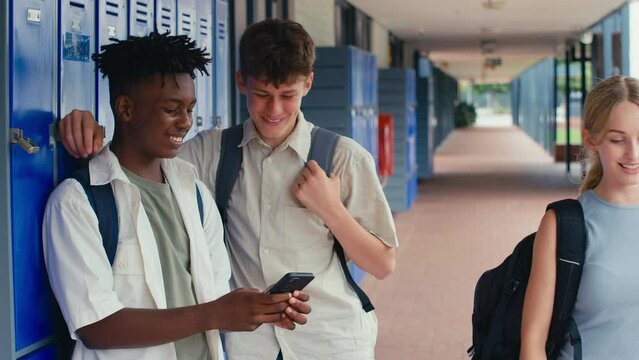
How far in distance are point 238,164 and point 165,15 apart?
0.76m

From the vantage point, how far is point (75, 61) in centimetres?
216

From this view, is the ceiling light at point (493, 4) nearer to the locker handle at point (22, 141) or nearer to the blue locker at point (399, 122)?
the blue locker at point (399, 122)

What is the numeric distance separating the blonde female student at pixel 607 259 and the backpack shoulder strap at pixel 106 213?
0.88 meters

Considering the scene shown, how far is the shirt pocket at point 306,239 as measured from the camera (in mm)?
2166

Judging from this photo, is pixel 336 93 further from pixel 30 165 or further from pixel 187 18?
pixel 30 165

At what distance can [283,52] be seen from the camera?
2053 mm

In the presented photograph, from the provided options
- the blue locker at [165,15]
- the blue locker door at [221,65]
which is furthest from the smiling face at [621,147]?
the blue locker door at [221,65]

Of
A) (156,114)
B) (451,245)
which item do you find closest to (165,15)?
(156,114)

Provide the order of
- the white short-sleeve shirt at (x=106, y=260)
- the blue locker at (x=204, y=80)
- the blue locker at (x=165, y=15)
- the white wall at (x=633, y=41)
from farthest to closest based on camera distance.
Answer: the white wall at (x=633, y=41) < the blue locker at (x=204, y=80) < the blue locker at (x=165, y=15) < the white short-sleeve shirt at (x=106, y=260)

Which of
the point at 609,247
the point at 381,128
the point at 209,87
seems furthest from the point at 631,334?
the point at 381,128

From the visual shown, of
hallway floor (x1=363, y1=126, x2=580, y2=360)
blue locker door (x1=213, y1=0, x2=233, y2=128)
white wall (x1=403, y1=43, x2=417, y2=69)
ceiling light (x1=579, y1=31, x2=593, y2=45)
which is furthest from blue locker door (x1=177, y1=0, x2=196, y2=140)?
white wall (x1=403, y1=43, x2=417, y2=69)

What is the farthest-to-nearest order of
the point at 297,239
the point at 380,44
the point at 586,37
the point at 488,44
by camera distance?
the point at 488,44 → the point at 586,37 → the point at 380,44 → the point at 297,239

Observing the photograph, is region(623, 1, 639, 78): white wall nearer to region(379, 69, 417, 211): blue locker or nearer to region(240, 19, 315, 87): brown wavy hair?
region(379, 69, 417, 211): blue locker

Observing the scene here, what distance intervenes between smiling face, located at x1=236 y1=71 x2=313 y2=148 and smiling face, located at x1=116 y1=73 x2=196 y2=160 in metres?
0.26
